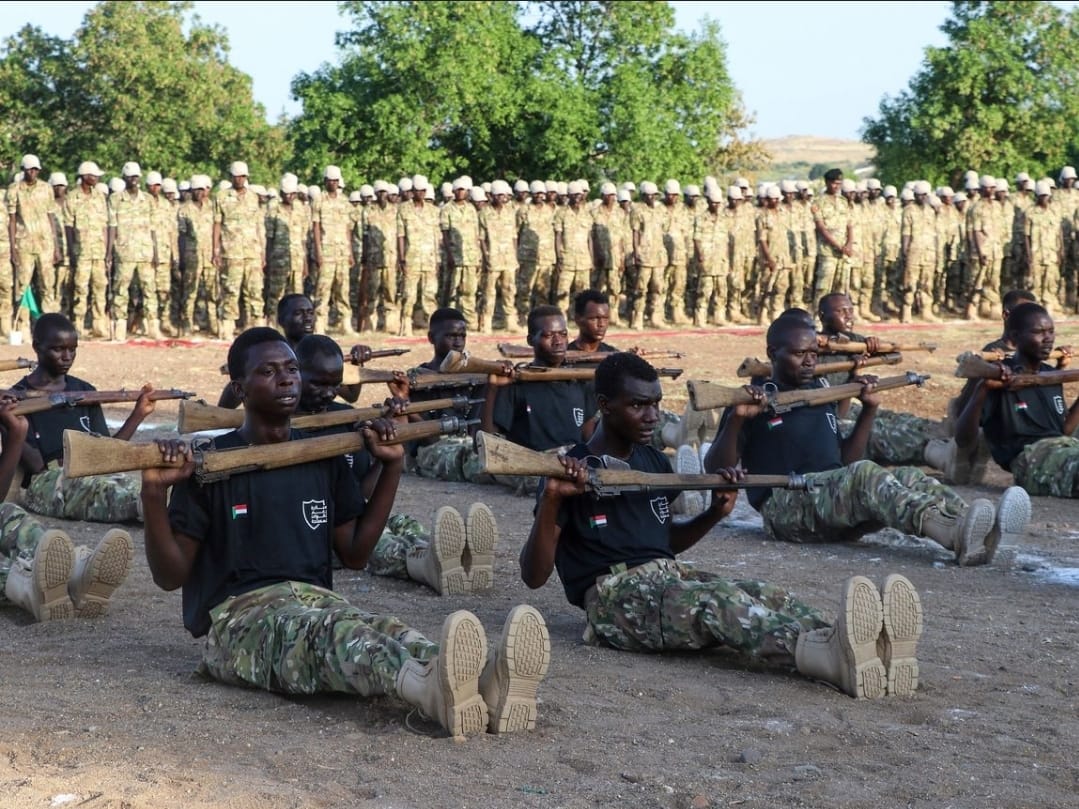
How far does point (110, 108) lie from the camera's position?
28.4m

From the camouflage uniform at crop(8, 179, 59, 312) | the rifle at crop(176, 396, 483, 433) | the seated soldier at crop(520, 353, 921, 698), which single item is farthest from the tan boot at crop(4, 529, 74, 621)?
the camouflage uniform at crop(8, 179, 59, 312)

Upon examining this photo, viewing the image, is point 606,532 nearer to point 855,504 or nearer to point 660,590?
point 660,590

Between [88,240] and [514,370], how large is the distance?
10947 millimetres

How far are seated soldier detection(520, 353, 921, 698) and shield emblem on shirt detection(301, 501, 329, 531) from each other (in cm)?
80

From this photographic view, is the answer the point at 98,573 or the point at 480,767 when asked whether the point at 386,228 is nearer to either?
the point at 98,573

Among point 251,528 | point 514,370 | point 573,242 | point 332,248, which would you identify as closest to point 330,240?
point 332,248

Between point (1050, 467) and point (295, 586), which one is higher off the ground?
point (295, 586)

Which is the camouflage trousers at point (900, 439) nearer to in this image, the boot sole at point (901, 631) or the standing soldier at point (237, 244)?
the boot sole at point (901, 631)

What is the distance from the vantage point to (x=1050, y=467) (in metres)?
10.1

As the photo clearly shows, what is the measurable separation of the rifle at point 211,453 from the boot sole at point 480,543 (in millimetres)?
1328

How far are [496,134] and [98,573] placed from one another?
22.9 metres

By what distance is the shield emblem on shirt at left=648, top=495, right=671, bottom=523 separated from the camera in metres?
6.20

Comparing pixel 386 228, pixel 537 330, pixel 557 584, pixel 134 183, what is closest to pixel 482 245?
pixel 386 228

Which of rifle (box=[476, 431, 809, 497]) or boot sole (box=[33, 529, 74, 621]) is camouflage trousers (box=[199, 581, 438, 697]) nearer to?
rifle (box=[476, 431, 809, 497])
